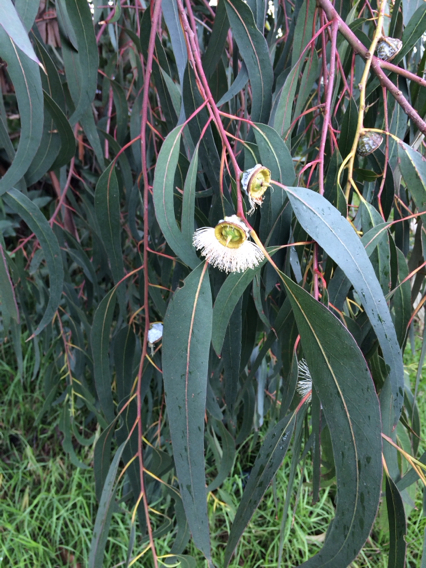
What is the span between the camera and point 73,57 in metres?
0.60

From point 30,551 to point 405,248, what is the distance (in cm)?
120

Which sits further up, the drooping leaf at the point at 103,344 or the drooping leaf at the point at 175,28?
the drooping leaf at the point at 175,28

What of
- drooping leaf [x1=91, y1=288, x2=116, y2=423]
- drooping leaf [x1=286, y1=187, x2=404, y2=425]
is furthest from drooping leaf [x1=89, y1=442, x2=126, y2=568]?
drooping leaf [x1=286, y1=187, x2=404, y2=425]

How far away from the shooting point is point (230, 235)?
0.39m

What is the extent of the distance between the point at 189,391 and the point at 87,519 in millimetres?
1059

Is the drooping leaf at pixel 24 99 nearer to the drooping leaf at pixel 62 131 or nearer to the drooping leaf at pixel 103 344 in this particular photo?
the drooping leaf at pixel 62 131

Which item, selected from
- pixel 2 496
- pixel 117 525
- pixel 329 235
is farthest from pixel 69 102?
pixel 2 496

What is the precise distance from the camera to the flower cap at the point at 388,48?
1.74 feet

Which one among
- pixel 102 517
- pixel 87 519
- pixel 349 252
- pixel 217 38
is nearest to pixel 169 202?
pixel 349 252

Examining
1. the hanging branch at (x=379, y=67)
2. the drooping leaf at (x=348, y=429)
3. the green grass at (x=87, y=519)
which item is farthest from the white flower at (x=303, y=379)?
the green grass at (x=87, y=519)

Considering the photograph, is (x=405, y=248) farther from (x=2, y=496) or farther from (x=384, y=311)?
(x=2, y=496)

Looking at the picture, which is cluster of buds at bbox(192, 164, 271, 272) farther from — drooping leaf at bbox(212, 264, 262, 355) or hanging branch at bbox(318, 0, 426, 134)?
hanging branch at bbox(318, 0, 426, 134)

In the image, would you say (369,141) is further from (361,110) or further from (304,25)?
(304,25)

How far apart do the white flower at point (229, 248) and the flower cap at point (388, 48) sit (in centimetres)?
35
